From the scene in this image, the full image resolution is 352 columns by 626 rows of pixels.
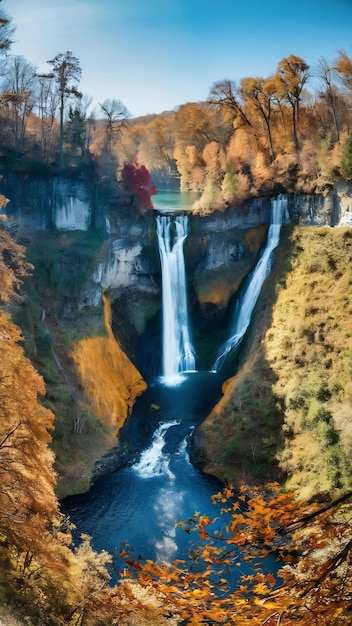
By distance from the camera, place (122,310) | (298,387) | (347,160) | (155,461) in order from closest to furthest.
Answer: (298,387) → (155,461) → (347,160) → (122,310)

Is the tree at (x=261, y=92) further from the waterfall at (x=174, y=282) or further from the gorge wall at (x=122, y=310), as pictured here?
the waterfall at (x=174, y=282)

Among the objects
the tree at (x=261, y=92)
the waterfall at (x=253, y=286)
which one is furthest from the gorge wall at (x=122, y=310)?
the tree at (x=261, y=92)

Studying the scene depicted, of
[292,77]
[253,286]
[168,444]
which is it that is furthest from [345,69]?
[168,444]

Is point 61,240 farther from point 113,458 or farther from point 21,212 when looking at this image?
point 113,458

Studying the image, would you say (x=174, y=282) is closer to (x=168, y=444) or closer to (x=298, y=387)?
(x=168, y=444)

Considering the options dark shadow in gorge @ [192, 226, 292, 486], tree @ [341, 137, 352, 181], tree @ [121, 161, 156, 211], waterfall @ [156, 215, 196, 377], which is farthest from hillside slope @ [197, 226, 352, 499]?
tree @ [121, 161, 156, 211]

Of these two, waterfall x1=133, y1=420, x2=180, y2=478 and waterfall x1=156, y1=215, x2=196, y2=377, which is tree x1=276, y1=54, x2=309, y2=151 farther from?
waterfall x1=133, y1=420, x2=180, y2=478
